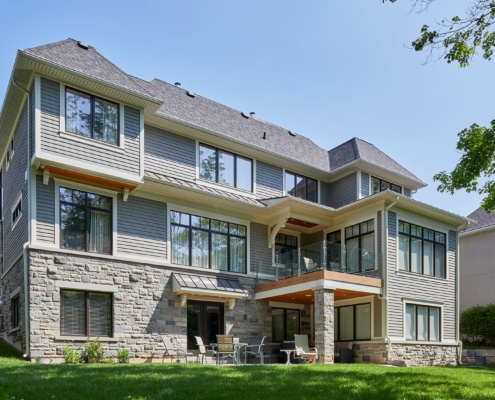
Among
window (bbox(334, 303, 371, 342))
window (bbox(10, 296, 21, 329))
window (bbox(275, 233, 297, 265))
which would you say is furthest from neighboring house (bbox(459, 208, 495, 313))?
window (bbox(10, 296, 21, 329))

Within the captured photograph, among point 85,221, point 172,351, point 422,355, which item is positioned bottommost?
point 422,355

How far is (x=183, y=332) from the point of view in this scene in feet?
51.2

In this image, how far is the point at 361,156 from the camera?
20.3 m

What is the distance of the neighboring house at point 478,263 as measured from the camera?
78.4ft

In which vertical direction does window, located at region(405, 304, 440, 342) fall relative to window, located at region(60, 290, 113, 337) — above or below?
below

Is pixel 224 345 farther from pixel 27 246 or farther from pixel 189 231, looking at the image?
pixel 27 246

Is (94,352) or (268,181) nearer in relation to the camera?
(94,352)

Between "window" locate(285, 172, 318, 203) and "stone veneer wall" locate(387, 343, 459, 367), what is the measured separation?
6.70 metres

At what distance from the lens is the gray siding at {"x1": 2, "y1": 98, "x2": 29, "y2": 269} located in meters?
14.2

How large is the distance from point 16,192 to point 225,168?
6960mm

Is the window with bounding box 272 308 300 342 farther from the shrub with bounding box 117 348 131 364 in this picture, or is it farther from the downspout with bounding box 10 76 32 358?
the downspout with bounding box 10 76 32 358

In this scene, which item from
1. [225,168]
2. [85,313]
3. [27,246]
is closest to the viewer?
[27,246]

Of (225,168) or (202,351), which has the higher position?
(225,168)

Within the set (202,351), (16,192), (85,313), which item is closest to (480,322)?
(202,351)
